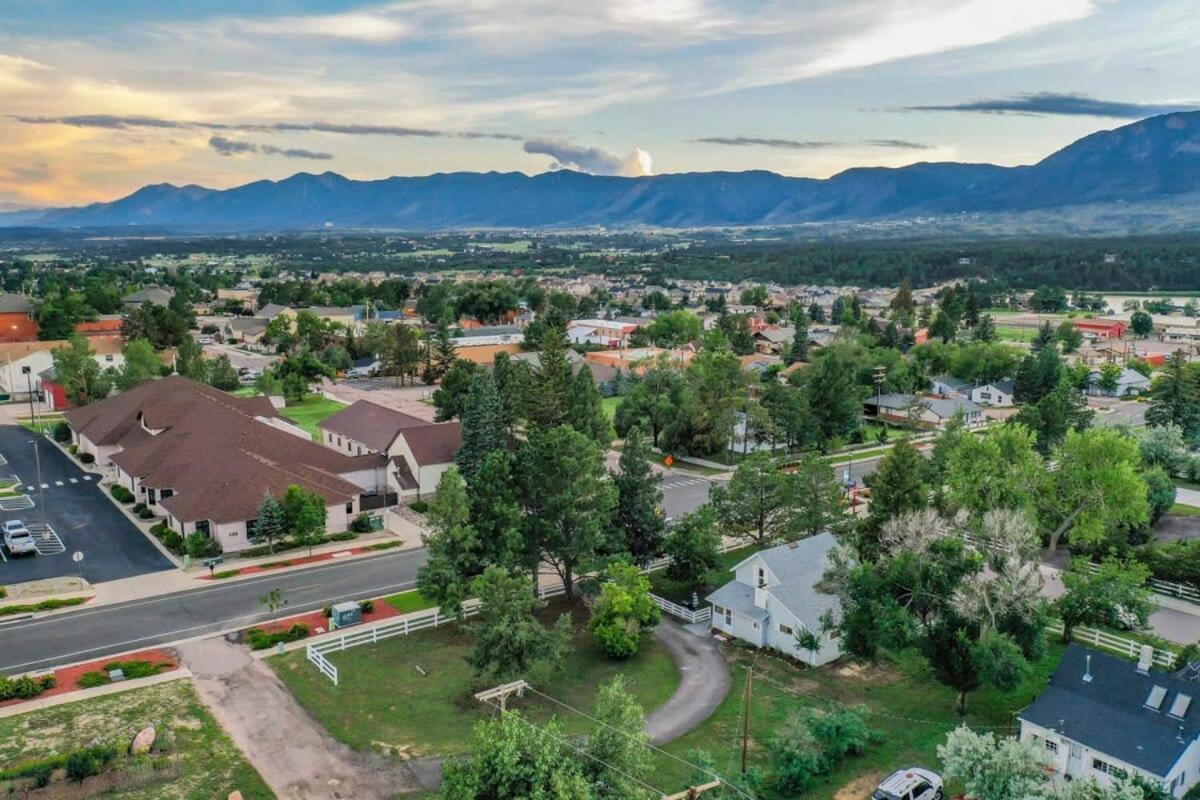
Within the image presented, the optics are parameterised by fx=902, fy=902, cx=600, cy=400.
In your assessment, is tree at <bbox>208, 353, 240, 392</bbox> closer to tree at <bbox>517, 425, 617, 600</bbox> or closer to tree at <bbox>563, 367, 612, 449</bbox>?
tree at <bbox>563, 367, 612, 449</bbox>

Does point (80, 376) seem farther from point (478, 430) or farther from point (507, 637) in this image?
point (507, 637)

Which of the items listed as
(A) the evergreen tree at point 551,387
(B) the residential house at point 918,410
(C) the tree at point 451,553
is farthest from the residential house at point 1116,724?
(B) the residential house at point 918,410

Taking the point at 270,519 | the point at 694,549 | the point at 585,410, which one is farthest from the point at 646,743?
the point at 585,410

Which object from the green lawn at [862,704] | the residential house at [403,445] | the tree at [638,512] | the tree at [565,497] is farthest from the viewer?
the residential house at [403,445]

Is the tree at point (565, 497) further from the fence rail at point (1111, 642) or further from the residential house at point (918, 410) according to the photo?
the residential house at point (918, 410)

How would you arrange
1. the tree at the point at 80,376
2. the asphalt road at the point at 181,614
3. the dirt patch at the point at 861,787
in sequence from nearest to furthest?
1. the dirt patch at the point at 861,787
2. the asphalt road at the point at 181,614
3. the tree at the point at 80,376

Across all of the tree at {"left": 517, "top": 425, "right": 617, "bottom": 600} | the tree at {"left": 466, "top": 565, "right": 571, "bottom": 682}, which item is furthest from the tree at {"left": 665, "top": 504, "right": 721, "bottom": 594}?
the tree at {"left": 466, "top": 565, "right": 571, "bottom": 682}
